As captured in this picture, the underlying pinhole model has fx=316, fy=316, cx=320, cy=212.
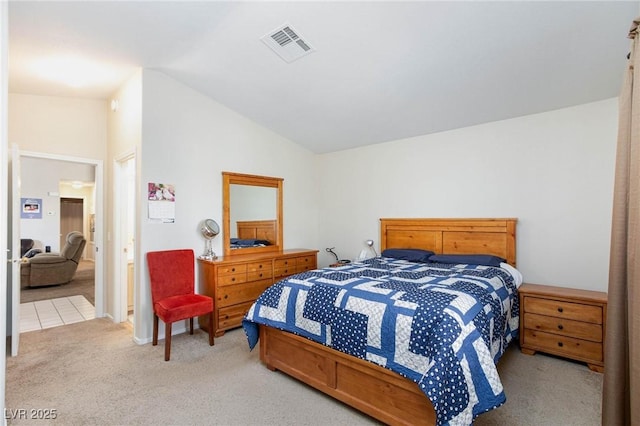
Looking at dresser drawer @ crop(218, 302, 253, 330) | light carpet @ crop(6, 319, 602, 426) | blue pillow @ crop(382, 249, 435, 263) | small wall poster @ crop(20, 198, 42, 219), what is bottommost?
light carpet @ crop(6, 319, 602, 426)

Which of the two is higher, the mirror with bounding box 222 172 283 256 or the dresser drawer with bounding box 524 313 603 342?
the mirror with bounding box 222 172 283 256

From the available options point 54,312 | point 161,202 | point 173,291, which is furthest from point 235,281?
point 54,312

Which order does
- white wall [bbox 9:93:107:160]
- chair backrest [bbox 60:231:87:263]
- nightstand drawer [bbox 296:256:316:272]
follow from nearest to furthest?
white wall [bbox 9:93:107:160], nightstand drawer [bbox 296:256:316:272], chair backrest [bbox 60:231:87:263]

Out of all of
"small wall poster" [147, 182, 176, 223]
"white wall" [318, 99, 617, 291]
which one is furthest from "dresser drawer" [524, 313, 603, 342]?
"small wall poster" [147, 182, 176, 223]

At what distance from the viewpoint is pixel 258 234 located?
451cm

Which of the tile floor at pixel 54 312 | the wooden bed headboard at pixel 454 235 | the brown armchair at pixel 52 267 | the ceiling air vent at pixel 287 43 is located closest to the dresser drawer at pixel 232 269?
the wooden bed headboard at pixel 454 235

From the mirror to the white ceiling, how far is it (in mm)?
1095

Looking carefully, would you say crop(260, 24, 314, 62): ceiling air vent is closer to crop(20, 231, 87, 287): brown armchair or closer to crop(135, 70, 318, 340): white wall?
crop(135, 70, 318, 340): white wall

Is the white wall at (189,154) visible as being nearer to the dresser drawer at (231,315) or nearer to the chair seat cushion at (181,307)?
the chair seat cushion at (181,307)

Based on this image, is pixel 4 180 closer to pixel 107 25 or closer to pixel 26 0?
pixel 26 0

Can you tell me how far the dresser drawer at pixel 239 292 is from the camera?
352 cm

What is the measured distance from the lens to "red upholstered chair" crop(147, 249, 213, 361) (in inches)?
116

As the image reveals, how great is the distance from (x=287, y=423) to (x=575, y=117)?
3.78 meters

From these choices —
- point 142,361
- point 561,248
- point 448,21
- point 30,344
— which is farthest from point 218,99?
point 561,248
